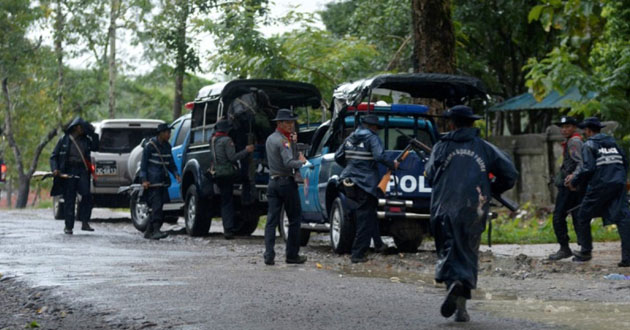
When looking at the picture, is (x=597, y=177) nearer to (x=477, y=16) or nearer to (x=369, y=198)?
(x=369, y=198)

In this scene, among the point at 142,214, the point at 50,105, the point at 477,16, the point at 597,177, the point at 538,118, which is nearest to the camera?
the point at 597,177

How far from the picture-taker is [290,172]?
46.0 ft

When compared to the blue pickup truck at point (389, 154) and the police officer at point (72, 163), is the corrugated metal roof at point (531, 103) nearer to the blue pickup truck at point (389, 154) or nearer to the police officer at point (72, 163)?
the blue pickup truck at point (389, 154)

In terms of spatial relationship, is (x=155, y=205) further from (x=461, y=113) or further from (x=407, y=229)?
(x=461, y=113)

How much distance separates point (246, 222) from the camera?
20.5 metres

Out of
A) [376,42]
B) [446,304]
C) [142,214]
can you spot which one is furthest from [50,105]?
[446,304]

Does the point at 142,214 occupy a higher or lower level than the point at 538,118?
lower

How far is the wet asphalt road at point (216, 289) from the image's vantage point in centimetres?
881

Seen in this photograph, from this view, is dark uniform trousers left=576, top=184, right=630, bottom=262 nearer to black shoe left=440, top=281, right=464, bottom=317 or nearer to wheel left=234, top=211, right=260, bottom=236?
black shoe left=440, top=281, right=464, bottom=317

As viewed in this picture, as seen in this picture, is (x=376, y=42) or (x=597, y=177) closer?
(x=597, y=177)

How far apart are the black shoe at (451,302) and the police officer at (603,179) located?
213 inches

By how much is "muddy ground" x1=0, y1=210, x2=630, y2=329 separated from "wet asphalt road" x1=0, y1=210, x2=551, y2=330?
0.01 m

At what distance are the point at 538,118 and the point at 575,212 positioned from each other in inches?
901

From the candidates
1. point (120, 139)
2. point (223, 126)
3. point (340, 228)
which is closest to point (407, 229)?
point (340, 228)
